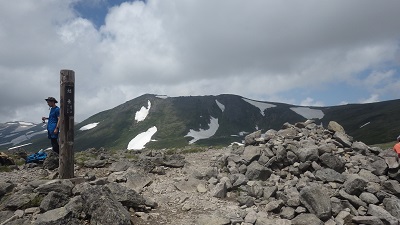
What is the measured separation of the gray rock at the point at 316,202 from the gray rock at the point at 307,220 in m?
0.42

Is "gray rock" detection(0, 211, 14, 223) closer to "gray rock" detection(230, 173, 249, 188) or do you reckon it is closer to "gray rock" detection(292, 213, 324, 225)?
"gray rock" detection(230, 173, 249, 188)

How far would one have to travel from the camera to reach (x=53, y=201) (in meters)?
9.45

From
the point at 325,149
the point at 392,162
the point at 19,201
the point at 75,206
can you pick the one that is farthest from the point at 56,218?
the point at 392,162

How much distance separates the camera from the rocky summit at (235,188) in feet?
31.1

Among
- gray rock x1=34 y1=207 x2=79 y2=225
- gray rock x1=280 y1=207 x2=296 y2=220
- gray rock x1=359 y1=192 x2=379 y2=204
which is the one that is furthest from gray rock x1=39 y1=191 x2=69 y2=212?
gray rock x1=359 y1=192 x2=379 y2=204

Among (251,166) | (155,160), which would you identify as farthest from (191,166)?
(251,166)

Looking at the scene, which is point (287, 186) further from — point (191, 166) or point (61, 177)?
point (61, 177)

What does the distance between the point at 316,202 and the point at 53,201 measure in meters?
9.25

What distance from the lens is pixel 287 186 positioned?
46.6ft

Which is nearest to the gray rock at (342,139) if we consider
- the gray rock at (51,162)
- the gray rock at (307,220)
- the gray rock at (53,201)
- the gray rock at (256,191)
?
the gray rock at (256,191)

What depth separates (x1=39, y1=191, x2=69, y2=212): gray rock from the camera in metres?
9.30

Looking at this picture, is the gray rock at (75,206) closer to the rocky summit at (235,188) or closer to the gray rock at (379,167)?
the rocky summit at (235,188)

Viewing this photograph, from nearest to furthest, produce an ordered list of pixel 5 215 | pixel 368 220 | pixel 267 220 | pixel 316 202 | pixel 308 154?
pixel 5 215
pixel 267 220
pixel 368 220
pixel 316 202
pixel 308 154

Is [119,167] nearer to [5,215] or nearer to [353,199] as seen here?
[5,215]
